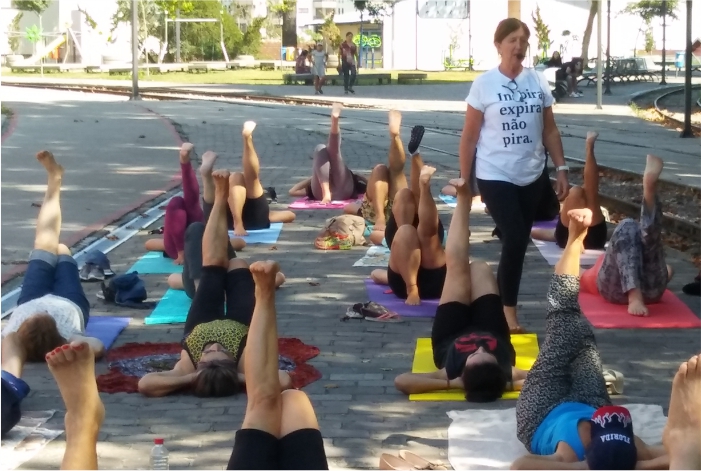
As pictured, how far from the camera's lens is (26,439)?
4770 mm

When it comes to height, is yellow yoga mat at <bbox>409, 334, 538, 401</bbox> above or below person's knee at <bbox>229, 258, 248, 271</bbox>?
below

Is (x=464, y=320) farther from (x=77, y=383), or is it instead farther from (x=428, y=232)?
(x=77, y=383)

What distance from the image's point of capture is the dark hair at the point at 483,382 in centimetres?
511

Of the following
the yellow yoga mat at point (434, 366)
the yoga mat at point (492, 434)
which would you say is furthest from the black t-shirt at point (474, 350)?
the yoga mat at point (492, 434)

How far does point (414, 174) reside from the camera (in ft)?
27.1

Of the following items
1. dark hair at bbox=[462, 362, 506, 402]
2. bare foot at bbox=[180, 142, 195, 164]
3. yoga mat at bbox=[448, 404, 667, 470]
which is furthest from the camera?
bare foot at bbox=[180, 142, 195, 164]

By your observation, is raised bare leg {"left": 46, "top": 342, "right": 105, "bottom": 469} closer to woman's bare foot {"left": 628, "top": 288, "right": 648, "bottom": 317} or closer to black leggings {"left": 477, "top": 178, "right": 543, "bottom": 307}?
black leggings {"left": 477, "top": 178, "right": 543, "bottom": 307}

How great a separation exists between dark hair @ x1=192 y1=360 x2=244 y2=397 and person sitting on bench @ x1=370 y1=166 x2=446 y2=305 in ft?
6.82

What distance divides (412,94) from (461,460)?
26.5 m

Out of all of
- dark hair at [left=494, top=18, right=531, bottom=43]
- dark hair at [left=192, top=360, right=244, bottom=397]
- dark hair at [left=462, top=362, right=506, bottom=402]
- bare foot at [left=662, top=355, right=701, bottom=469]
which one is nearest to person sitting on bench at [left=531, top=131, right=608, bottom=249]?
dark hair at [left=494, top=18, right=531, bottom=43]

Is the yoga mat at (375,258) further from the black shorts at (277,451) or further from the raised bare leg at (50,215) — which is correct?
the black shorts at (277,451)

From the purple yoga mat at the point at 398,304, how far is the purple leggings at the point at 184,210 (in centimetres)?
159

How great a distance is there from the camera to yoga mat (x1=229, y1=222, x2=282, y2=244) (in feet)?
31.9

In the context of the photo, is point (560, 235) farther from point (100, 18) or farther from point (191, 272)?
point (100, 18)
